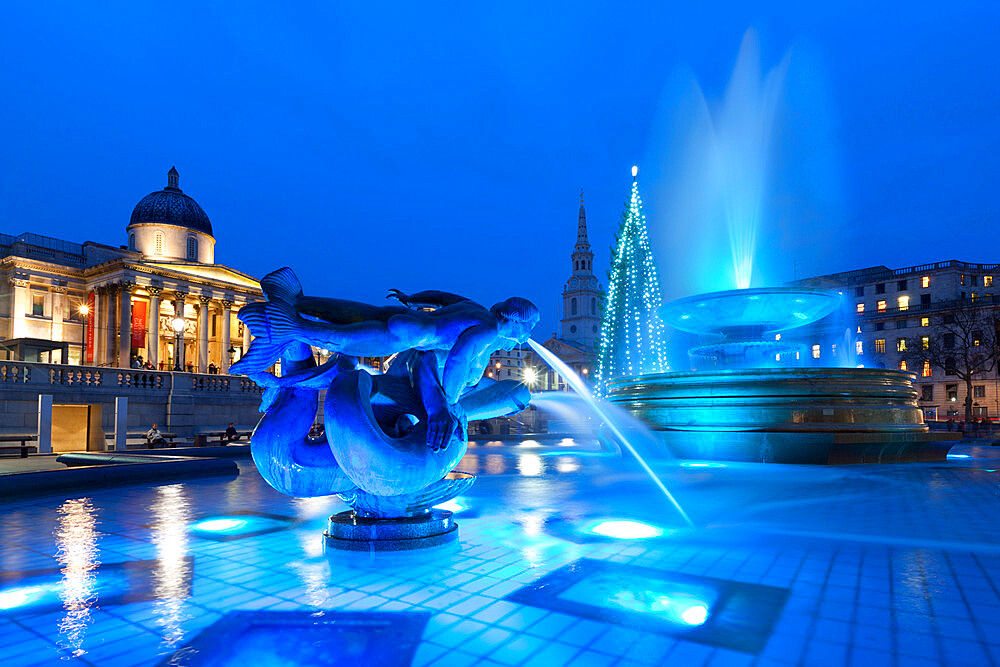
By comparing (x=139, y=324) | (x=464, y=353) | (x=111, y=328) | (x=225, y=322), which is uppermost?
(x=225, y=322)

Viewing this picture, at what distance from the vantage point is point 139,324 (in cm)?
5262

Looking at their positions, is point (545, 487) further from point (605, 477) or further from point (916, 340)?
point (916, 340)

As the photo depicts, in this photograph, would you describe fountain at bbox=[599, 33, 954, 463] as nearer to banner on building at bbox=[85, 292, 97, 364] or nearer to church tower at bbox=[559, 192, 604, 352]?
banner on building at bbox=[85, 292, 97, 364]

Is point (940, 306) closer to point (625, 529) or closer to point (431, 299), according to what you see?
point (625, 529)

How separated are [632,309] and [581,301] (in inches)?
2682

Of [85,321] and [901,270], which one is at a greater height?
[901,270]

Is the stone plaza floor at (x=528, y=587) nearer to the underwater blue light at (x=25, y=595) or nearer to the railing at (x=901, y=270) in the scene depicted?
the underwater blue light at (x=25, y=595)

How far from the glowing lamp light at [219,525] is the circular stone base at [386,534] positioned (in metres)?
1.62

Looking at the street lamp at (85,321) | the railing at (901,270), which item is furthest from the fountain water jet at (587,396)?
the railing at (901,270)

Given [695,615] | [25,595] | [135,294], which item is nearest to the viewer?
[695,615]

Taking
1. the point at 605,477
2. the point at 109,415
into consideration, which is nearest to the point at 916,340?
the point at 605,477

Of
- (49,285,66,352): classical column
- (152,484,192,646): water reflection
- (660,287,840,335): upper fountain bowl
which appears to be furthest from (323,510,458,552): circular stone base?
(49,285,66,352): classical column

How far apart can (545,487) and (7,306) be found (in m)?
54.7

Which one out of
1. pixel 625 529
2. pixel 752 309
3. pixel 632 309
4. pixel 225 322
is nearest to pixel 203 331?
pixel 225 322
